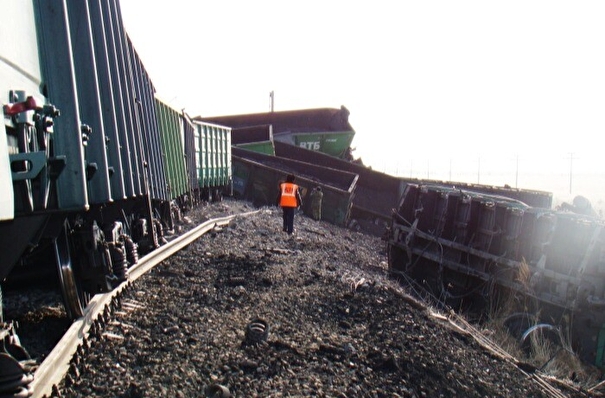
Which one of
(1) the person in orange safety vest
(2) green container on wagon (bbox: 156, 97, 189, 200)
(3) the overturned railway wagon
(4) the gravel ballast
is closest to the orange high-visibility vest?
(1) the person in orange safety vest

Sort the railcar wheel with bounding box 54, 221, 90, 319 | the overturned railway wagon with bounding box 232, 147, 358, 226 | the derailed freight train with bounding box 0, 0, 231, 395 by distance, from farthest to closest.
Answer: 1. the overturned railway wagon with bounding box 232, 147, 358, 226
2. the railcar wheel with bounding box 54, 221, 90, 319
3. the derailed freight train with bounding box 0, 0, 231, 395

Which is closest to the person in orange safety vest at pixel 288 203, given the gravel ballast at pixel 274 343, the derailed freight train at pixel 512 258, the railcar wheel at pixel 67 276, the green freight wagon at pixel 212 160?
the derailed freight train at pixel 512 258

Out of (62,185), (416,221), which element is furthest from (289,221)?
(62,185)

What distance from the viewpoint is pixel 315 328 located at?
6.66 meters

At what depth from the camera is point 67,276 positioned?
5.62m

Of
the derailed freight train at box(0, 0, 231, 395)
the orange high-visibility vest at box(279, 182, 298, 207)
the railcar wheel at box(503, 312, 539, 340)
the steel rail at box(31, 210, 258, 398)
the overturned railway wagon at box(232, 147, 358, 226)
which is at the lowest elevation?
the railcar wheel at box(503, 312, 539, 340)

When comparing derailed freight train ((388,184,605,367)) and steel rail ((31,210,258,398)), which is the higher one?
steel rail ((31,210,258,398))

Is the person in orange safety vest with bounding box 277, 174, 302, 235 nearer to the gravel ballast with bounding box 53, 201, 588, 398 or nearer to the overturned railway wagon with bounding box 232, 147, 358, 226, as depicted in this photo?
the gravel ballast with bounding box 53, 201, 588, 398

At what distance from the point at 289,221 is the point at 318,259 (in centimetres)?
354

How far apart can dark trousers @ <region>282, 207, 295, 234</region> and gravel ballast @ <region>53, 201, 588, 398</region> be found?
16.0 feet

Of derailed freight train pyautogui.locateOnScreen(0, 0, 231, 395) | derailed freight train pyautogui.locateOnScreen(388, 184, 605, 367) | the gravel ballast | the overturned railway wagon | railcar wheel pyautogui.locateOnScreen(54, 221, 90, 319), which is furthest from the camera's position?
the overturned railway wagon

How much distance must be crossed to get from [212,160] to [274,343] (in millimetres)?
15276

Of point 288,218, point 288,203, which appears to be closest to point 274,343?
point 288,203

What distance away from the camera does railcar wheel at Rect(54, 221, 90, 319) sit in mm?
5520
